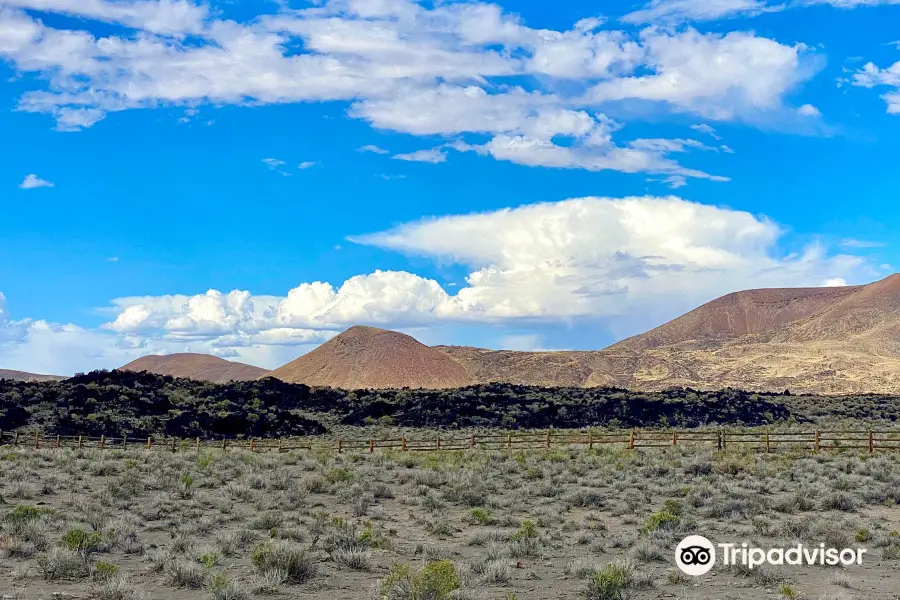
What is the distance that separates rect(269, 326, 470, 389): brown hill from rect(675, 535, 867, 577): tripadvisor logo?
114m

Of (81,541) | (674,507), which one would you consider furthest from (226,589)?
(674,507)

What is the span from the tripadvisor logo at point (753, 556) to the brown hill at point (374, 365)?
11376 centimetres

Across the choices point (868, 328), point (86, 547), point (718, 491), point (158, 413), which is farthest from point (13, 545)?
point (868, 328)

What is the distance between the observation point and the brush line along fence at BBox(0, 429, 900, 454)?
35.6 m

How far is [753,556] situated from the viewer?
15.6 m

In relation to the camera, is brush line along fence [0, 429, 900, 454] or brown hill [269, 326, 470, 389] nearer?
brush line along fence [0, 429, 900, 454]

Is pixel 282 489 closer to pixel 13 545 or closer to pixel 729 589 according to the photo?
pixel 13 545

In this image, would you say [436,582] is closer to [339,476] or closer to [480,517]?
[480,517]

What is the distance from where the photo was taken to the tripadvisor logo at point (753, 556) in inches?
587

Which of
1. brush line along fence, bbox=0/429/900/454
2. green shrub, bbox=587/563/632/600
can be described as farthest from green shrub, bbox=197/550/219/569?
brush line along fence, bbox=0/429/900/454

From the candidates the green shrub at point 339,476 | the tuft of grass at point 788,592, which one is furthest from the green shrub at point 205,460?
the tuft of grass at point 788,592

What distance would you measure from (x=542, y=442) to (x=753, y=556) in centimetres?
2749

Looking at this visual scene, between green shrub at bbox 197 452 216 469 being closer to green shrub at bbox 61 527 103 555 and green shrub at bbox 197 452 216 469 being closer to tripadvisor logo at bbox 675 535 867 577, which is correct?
green shrub at bbox 61 527 103 555

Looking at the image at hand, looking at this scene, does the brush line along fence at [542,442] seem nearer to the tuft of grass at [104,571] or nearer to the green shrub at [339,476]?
the green shrub at [339,476]
